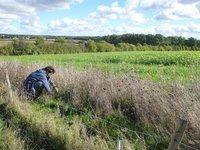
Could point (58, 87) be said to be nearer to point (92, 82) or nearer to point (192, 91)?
point (92, 82)

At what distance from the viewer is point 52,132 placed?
374 inches

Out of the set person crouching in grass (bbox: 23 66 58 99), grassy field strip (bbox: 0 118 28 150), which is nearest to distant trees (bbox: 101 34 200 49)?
person crouching in grass (bbox: 23 66 58 99)

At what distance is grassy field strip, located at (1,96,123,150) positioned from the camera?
27.2 feet

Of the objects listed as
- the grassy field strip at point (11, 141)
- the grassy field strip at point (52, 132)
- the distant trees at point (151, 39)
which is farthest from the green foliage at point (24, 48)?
the grassy field strip at point (11, 141)

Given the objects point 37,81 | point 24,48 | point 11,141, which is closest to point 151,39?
point 24,48

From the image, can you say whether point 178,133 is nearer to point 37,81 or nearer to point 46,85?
point 46,85

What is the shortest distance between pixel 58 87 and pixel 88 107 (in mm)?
3013

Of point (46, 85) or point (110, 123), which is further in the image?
point (46, 85)

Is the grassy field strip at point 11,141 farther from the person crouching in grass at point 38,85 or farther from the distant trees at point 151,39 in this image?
the distant trees at point 151,39

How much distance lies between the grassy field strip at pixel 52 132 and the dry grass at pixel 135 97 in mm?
1652

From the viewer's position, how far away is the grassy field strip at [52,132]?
27.2ft

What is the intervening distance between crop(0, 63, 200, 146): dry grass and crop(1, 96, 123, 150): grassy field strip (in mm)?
1652

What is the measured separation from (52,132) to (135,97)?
295cm

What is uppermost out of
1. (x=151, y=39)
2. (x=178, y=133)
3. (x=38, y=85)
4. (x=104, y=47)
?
(x=178, y=133)
